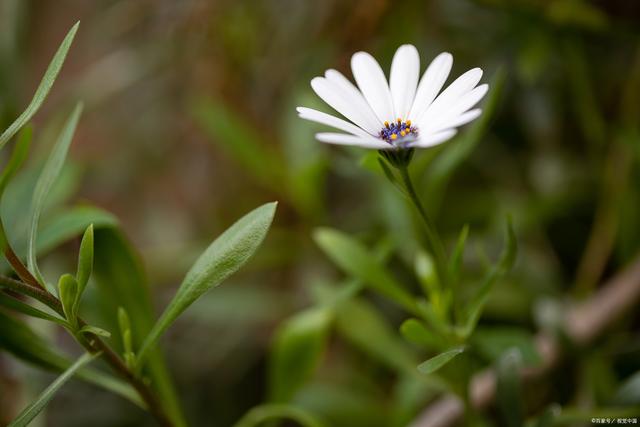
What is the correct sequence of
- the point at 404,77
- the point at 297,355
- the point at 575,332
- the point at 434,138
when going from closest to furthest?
the point at 434,138 → the point at 404,77 → the point at 297,355 → the point at 575,332

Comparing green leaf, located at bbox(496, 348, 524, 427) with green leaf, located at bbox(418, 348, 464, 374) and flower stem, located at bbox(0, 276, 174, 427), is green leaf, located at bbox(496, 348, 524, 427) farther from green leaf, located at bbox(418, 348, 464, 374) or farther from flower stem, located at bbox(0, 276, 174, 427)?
flower stem, located at bbox(0, 276, 174, 427)

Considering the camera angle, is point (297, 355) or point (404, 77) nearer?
point (404, 77)

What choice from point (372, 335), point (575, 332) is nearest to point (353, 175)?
point (372, 335)

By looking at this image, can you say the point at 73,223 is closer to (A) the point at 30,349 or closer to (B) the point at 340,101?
(A) the point at 30,349

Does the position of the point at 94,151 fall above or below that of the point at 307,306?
above

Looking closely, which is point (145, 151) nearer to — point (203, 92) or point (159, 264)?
point (203, 92)

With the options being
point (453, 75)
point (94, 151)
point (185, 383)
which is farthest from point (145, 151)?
point (453, 75)
